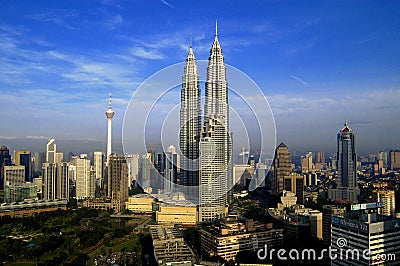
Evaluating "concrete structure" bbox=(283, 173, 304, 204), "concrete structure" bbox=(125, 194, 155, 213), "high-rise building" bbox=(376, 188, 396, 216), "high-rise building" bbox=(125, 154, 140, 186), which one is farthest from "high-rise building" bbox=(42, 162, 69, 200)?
"high-rise building" bbox=(376, 188, 396, 216)

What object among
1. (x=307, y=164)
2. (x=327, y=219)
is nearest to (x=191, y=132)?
(x=327, y=219)

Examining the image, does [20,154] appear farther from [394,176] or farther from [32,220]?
[394,176]

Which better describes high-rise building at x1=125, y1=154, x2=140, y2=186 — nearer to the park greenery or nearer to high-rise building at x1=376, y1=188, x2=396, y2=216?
the park greenery

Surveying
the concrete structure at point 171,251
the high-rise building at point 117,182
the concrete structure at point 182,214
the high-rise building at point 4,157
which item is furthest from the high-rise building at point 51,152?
the concrete structure at point 171,251

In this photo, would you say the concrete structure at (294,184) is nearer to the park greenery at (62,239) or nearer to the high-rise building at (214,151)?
the high-rise building at (214,151)

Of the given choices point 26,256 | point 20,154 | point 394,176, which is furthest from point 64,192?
point 394,176

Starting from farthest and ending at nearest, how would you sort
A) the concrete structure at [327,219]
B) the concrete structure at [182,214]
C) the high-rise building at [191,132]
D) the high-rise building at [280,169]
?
the high-rise building at [280,169], the concrete structure at [182,214], the concrete structure at [327,219], the high-rise building at [191,132]
